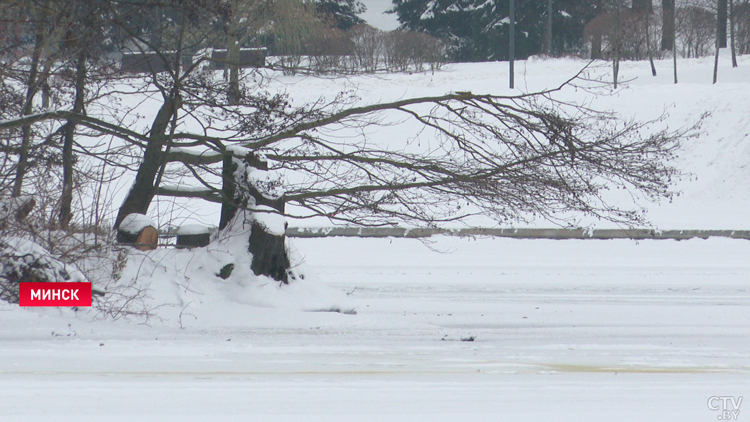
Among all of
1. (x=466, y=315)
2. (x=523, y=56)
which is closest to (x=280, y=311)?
(x=466, y=315)

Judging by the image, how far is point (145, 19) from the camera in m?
8.77

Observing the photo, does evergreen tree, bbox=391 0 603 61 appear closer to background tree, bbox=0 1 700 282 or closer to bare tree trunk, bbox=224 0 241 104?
bare tree trunk, bbox=224 0 241 104

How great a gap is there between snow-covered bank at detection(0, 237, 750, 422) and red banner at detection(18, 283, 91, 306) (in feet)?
0.52

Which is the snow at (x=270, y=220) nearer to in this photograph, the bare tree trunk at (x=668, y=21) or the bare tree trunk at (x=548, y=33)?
the bare tree trunk at (x=668, y=21)

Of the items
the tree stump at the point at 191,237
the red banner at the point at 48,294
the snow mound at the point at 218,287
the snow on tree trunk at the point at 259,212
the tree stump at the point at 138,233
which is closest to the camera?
the red banner at the point at 48,294

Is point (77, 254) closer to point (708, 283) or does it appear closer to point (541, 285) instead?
point (541, 285)

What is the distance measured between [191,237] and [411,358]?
3.19m

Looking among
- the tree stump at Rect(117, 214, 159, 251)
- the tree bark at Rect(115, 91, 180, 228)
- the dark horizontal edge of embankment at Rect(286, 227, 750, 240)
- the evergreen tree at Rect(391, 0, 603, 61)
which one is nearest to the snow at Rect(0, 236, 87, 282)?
the tree stump at Rect(117, 214, 159, 251)

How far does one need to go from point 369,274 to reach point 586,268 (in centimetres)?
341

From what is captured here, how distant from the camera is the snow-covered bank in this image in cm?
455

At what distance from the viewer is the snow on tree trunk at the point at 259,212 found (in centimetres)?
780

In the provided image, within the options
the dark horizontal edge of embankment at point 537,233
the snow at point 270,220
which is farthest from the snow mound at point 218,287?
the dark horizontal edge of embankment at point 537,233

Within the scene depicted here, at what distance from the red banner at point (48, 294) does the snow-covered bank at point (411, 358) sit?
158mm

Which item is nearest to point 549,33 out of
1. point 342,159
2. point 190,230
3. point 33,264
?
point 342,159
